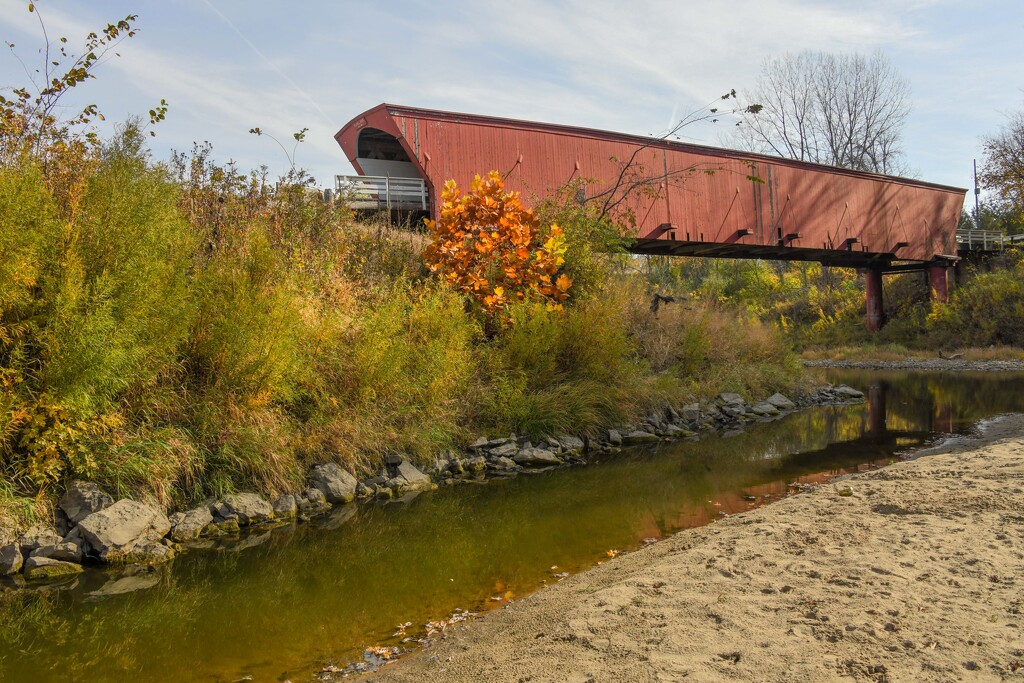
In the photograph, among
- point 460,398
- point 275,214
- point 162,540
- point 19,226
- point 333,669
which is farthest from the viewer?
point 275,214

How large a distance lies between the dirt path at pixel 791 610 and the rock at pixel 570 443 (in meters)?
4.66

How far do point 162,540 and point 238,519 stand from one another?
0.72 metres

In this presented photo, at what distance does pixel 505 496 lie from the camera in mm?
7715

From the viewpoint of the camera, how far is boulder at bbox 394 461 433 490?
26.5ft

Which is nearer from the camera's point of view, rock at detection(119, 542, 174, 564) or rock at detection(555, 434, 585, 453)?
rock at detection(119, 542, 174, 564)

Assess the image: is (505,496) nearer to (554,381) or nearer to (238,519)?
(238,519)

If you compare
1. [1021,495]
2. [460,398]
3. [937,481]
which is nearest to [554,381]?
[460,398]

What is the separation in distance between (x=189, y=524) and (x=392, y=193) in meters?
10.4

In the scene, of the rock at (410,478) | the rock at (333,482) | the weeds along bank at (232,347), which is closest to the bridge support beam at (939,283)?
the weeds along bank at (232,347)

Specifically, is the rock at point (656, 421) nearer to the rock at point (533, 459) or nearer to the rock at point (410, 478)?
the rock at point (533, 459)

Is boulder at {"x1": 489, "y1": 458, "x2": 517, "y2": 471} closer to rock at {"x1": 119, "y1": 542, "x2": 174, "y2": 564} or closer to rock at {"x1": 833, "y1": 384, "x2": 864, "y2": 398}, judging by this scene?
rock at {"x1": 119, "y1": 542, "x2": 174, "y2": 564}

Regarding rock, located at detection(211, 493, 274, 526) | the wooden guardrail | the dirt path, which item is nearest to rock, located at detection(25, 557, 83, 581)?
rock, located at detection(211, 493, 274, 526)

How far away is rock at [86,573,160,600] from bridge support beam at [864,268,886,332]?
3034cm

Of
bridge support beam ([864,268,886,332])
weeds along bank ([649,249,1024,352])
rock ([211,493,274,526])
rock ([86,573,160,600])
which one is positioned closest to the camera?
rock ([86,573,160,600])
